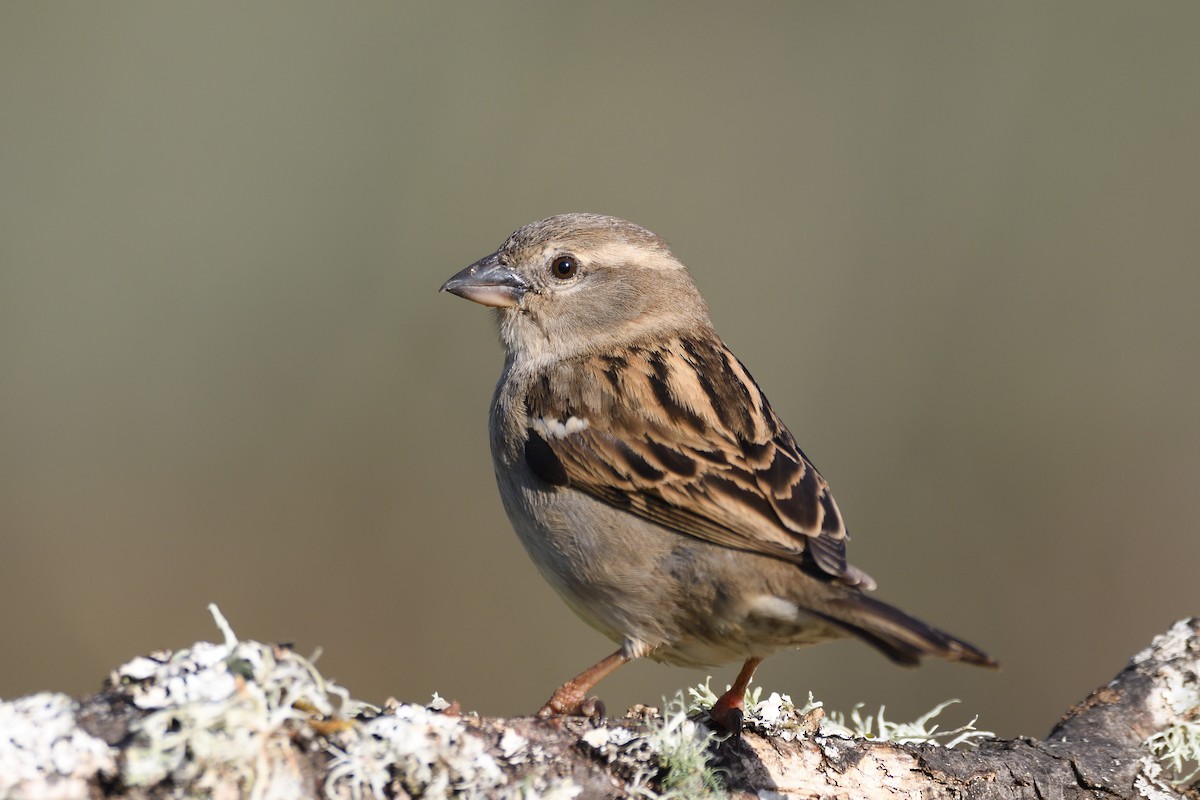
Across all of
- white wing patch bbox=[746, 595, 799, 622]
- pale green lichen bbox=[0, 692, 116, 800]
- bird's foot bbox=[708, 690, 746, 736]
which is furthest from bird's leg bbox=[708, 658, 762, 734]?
pale green lichen bbox=[0, 692, 116, 800]

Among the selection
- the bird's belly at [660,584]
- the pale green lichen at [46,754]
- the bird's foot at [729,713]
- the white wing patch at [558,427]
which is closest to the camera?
the pale green lichen at [46,754]

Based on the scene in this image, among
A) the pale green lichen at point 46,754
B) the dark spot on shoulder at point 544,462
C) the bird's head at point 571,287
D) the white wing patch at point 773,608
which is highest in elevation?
the bird's head at point 571,287

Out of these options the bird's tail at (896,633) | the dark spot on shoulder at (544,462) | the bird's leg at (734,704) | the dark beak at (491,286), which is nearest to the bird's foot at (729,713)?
the bird's leg at (734,704)

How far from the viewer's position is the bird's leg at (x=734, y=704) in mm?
3701

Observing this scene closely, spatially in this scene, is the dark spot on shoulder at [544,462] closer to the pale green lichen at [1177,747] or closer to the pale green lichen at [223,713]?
the pale green lichen at [223,713]

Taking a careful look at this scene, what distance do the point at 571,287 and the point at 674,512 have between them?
63.5 inches

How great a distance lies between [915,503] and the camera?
7922 mm

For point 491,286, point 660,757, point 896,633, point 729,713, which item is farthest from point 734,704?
point 491,286

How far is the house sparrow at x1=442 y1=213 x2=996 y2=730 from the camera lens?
3756 mm

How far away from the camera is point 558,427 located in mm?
4484

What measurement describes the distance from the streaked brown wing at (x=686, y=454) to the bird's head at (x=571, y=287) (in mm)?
347

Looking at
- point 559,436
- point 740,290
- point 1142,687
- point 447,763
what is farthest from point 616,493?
point 740,290

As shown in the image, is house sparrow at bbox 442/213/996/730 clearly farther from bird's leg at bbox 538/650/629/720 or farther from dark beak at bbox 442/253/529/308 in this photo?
dark beak at bbox 442/253/529/308

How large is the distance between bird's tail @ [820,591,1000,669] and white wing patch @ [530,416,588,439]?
1259mm
